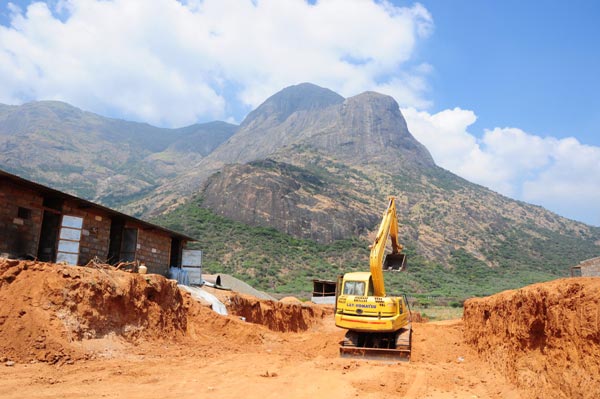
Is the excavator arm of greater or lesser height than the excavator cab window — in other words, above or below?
above

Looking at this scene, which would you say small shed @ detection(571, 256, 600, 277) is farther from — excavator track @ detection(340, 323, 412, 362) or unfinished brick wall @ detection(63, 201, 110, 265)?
unfinished brick wall @ detection(63, 201, 110, 265)

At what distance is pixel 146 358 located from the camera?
1147cm

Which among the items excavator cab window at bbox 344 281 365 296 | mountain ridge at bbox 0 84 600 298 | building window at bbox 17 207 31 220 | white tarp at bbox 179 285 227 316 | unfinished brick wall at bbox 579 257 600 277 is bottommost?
white tarp at bbox 179 285 227 316

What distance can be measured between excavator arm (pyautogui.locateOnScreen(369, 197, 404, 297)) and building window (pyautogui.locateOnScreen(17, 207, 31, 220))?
12780mm

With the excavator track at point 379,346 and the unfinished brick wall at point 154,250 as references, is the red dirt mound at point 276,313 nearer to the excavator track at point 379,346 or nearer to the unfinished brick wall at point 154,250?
the unfinished brick wall at point 154,250

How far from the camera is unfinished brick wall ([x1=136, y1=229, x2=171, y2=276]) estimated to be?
21.6 meters

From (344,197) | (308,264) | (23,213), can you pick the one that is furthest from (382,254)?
(344,197)

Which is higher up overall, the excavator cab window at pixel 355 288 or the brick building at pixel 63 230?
the brick building at pixel 63 230

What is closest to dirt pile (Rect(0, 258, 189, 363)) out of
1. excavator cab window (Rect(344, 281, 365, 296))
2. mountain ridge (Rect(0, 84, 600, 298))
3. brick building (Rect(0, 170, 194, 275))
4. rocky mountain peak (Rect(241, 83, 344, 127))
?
brick building (Rect(0, 170, 194, 275))

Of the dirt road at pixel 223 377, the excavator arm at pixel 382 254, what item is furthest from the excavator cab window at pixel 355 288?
the dirt road at pixel 223 377

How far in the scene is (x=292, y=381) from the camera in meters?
9.70

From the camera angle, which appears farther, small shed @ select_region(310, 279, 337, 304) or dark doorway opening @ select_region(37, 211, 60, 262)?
small shed @ select_region(310, 279, 337, 304)

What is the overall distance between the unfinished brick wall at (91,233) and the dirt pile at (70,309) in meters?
4.45

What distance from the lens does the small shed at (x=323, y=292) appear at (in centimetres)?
3662
